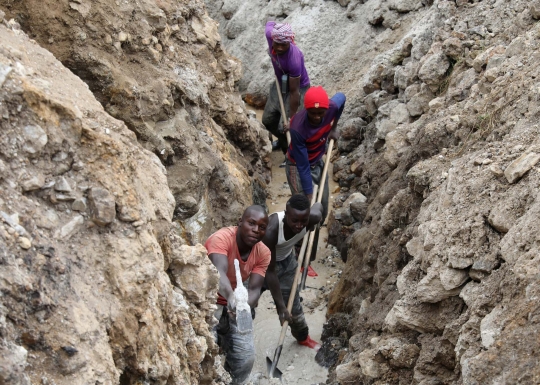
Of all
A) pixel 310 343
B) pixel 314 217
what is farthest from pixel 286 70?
pixel 310 343

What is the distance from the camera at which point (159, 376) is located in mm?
3027

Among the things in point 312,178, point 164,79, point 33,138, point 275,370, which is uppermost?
point 33,138

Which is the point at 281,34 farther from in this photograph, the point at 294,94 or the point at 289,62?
the point at 294,94

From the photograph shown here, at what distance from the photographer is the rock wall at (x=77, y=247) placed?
2.48m

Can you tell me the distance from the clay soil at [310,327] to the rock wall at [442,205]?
0.59 feet

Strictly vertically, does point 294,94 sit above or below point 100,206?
below

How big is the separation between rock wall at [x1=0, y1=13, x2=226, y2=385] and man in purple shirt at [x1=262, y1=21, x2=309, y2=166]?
423 centimetres

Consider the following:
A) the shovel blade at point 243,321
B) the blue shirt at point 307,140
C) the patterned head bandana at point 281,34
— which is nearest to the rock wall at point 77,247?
the shovel blade at point 243,321

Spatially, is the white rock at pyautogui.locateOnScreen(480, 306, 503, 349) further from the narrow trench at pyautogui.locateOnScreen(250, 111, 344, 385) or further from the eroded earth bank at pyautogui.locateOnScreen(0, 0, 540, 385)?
the narrow trench at pyautogui.locateOnScreen(250, 111, 344, 385)

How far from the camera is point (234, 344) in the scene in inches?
172

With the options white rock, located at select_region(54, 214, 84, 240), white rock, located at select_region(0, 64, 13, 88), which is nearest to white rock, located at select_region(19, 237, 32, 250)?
white rock, located at select_region(54, 214, 84, 240)

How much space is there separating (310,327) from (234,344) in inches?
68.4

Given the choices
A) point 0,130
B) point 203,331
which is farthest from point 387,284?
point 0,130

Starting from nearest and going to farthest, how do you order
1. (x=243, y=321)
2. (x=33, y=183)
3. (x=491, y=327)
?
(x=33, y=183)
(x=491, y=327)
(x=243, y=321)
